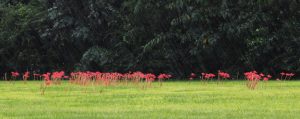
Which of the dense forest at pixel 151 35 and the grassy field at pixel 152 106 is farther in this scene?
the dense forest at pixel 151 35

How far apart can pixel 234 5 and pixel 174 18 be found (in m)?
3.12

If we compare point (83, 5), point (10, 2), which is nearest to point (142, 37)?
point (83, 5)

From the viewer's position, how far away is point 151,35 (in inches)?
1497

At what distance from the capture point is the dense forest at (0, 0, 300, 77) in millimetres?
34125

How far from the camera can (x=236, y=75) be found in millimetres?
35156

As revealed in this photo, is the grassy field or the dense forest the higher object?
the dense forest

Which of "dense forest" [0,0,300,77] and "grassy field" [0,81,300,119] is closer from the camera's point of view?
"grassy field" [0,81,300,119]

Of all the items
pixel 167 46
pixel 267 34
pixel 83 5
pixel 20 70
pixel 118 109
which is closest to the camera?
pixel 118 109

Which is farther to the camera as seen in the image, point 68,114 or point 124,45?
point 124,45

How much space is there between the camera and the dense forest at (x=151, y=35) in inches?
1344

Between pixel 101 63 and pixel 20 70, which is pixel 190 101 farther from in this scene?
pixel 20 70

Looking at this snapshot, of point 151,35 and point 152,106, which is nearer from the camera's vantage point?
point 152,106

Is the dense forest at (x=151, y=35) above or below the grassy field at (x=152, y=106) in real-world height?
above

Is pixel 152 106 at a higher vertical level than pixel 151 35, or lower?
lower
